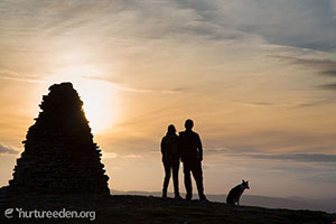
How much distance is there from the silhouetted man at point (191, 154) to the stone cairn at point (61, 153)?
39.2 feet

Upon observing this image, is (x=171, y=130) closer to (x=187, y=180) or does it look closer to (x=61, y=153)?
(x=187, y=180)

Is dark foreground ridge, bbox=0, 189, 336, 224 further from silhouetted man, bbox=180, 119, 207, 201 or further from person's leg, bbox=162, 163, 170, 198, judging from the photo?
person's leg, bbox=162, 163, 170, 198

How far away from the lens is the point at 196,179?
19.2 meters

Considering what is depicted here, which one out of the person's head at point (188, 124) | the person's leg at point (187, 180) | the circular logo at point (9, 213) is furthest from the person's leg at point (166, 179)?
the circular logo at point (9, 213)

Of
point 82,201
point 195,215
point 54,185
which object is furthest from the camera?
point 54,185

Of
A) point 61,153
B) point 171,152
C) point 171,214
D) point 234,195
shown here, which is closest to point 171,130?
point 171,152

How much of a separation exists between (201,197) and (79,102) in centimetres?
1556

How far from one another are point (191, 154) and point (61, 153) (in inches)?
519

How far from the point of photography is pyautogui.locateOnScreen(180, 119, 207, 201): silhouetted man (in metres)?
18.9

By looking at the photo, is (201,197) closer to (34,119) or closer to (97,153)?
(97,153)

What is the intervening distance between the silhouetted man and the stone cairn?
11933mm

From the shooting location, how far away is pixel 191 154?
19.0m

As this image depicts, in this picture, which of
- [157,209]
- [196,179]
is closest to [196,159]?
[196,179]

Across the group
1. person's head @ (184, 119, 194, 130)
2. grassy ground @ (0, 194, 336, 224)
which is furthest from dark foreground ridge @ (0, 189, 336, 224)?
person's head @ (184, 119, 194, 130)
